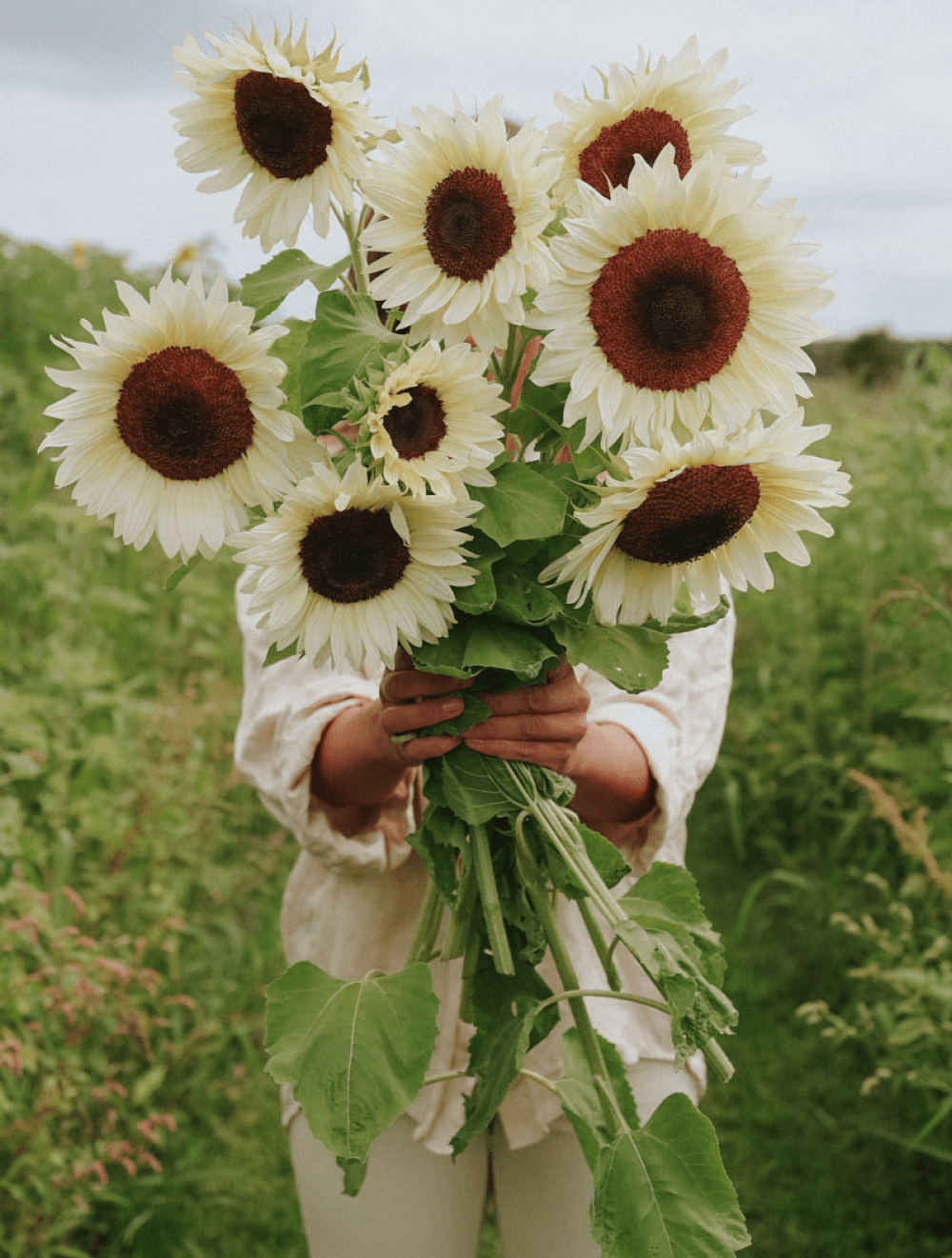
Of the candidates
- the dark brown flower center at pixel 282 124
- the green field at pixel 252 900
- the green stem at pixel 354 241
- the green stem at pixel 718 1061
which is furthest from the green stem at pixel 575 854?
the green field at pixel 252 900

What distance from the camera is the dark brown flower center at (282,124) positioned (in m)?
0.98

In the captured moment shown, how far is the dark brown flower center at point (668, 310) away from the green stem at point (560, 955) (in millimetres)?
456

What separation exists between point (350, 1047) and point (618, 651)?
1.33ft

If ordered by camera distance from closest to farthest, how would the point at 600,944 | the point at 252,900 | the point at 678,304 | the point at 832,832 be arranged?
the point at 678,304 → the point at 600,944 → the point at 252,900 → the point at 832,832

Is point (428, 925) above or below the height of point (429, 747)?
below

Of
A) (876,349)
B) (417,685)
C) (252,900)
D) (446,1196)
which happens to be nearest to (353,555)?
(417,685)

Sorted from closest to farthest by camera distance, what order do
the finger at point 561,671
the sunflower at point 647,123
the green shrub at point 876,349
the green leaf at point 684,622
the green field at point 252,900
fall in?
the sunflower at point 647,123 < the green leaf at point 684,622 < the finger at point 561,671 < the green field at point 252,900 < the green shrub at point 876,349

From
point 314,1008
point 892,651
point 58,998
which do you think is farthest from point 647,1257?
point 892,651

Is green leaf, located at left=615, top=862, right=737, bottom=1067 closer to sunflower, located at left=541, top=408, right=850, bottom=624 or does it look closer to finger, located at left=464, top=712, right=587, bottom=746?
finger, located at left=464, top=712, right=587, bottom=746

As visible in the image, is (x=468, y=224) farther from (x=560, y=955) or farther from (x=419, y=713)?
(x=560, y=955)

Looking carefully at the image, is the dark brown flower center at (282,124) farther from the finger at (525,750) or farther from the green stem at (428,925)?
the green stem at (428,925)

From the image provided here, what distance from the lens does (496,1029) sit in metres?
1.22

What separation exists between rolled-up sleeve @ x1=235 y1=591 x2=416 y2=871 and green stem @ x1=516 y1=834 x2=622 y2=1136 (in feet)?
1.32

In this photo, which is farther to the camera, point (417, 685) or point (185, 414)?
point (417, 685)
